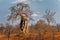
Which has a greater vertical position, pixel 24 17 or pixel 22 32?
pixel 24 17

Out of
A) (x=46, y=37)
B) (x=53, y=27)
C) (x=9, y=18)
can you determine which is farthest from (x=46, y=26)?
(x=46, y=37)

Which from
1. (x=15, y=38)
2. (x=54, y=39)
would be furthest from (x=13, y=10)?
(x=54, y=39)

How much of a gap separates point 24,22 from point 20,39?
3.91m

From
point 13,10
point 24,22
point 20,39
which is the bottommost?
point 20,39

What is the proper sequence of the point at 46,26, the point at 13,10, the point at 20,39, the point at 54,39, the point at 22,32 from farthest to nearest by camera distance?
the point at 46,26 → the point at 13,10 → the point at 22,32 → the point at 20,39 → the point at 54,39

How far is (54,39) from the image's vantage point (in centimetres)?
2017

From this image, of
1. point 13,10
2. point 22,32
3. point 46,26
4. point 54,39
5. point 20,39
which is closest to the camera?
point 54,39

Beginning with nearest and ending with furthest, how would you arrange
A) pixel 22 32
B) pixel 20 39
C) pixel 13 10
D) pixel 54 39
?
pixel 54 39 < pixel 20 39 < pixel 22 32 < pixel 13 10

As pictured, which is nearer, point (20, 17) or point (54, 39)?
point (54, 39)

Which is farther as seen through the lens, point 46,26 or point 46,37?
point 46,26

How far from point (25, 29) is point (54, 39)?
6142 mm

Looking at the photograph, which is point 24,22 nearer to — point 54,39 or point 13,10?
point 13,10

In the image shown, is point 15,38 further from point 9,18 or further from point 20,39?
point 9,18

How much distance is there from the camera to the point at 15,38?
2284cm
